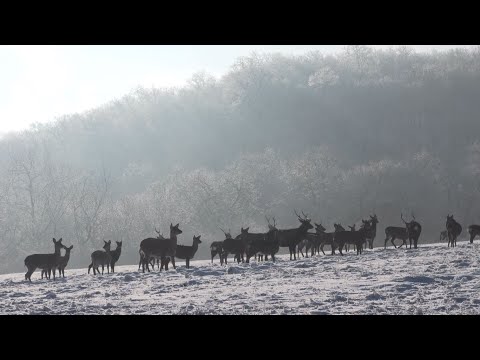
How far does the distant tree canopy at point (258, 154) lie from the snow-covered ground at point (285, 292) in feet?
113

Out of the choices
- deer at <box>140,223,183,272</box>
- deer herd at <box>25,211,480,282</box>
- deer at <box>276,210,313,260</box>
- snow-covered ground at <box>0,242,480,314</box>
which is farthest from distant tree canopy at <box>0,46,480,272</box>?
snow-covered ground at <box>0,242,480,314</box>

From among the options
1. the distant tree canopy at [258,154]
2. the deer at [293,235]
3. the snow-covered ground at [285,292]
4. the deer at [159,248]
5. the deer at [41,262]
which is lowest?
the snow-covered ground at [285,292]

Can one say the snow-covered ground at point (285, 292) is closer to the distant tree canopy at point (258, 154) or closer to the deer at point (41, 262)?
the deer at point (41, 262)

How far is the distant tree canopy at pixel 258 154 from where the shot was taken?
62719 millimetres

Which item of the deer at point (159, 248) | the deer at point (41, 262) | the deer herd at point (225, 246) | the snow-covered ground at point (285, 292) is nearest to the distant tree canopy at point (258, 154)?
the deer herd at point (225, 246)

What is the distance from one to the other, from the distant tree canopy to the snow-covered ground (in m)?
34.6

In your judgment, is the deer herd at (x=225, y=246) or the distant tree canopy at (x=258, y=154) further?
the distant tree canopy at (x=258, y=154)

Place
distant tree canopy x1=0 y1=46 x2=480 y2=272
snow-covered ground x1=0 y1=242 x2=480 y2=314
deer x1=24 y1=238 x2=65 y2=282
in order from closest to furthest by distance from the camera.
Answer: snow-covered ground x1=0 y1=242 x2=480 y2=314
deer x1=24 y1=238 x2=65 y2=282
distant tree canopy x1=0 y1=46 x2=480 y2=272

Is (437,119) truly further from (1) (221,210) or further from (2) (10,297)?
(2) (10,297)

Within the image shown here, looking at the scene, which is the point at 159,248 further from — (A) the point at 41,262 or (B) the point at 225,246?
(A) the point at 41,262

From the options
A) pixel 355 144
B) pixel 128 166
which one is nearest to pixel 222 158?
pixel 128 166

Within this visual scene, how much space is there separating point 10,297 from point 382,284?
34.4 ft

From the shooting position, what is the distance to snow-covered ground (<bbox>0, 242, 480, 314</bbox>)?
11.8 metres

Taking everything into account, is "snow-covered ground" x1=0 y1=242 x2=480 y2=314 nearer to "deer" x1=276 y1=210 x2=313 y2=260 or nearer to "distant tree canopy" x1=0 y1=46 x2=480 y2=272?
"deer" x1=276 y1=210 x2=313 y2=260
